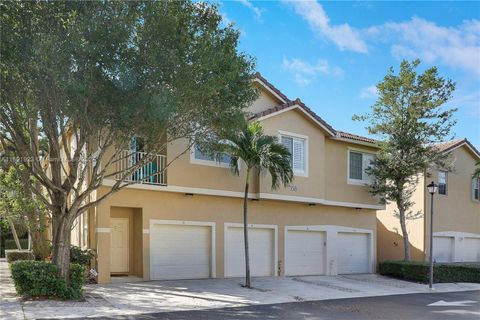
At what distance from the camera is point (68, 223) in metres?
13.2

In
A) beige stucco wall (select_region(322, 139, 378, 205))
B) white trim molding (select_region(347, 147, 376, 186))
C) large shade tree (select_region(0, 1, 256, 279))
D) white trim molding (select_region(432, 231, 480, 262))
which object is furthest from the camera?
white trim molding (select_region(432, 231, 480, 262))

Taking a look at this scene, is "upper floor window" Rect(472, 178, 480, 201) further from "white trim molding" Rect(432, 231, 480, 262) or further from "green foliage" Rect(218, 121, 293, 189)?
"green foliage" Rect(218, 121, 293, 189)

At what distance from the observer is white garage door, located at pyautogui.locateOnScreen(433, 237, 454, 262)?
26859 millimetres

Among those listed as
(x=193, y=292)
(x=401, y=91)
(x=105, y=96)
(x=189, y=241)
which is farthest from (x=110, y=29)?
(x=401, y=91)

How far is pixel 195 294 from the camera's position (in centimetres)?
1495

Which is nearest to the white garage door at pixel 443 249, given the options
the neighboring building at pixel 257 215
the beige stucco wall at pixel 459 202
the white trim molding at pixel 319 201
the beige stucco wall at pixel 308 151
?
the beige stucco wall at pixel 459 202

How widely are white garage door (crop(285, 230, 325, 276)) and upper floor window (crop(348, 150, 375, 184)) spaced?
302cm

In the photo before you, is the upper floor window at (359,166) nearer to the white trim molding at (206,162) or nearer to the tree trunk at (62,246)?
the white trim molding at (206,162)

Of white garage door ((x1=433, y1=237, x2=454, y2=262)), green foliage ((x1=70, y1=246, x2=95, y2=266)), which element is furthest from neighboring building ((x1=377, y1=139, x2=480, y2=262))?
green foliage ((x1=70, y1=246, x2=95, y2=266))

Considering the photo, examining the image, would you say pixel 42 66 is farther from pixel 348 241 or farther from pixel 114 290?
pixel 348 241

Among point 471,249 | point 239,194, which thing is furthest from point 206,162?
point 471,249

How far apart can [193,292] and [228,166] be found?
5.30 metres

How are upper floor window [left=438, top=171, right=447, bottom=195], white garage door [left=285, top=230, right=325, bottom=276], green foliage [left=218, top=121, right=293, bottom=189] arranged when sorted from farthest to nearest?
upper floor window [left=438, top=171, right=447, bottom=195], white garage door [left=285, top=230, right=325, bottom=276], green foliage [left=218, top=121, right=293, bottom=189]

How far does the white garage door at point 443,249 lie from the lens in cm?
2686
